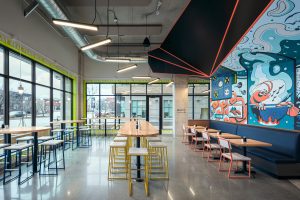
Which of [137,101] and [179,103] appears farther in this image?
[137,101]

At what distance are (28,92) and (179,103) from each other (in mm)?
6704

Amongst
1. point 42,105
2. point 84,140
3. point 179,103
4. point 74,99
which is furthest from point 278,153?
point 74,99

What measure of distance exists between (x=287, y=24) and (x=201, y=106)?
8.10 meters

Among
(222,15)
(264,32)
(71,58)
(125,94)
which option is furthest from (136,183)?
(125,94)

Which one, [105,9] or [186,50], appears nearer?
[186,50]

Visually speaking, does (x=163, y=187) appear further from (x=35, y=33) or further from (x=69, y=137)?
(x=69, y=137)

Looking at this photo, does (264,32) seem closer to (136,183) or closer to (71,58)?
(136,183)

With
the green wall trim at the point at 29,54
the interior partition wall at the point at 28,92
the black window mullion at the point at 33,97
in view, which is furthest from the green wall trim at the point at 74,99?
the black window mullion at the point at 33,97

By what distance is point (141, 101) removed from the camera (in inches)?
445

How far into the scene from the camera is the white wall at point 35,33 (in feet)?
15.2

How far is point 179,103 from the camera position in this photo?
1039 centimetres

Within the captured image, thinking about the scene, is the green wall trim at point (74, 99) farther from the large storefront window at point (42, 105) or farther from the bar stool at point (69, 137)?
the large storefront window at point (42, 105)

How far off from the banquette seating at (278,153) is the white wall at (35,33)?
6.41 m

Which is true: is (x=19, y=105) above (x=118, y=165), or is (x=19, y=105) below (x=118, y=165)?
above
